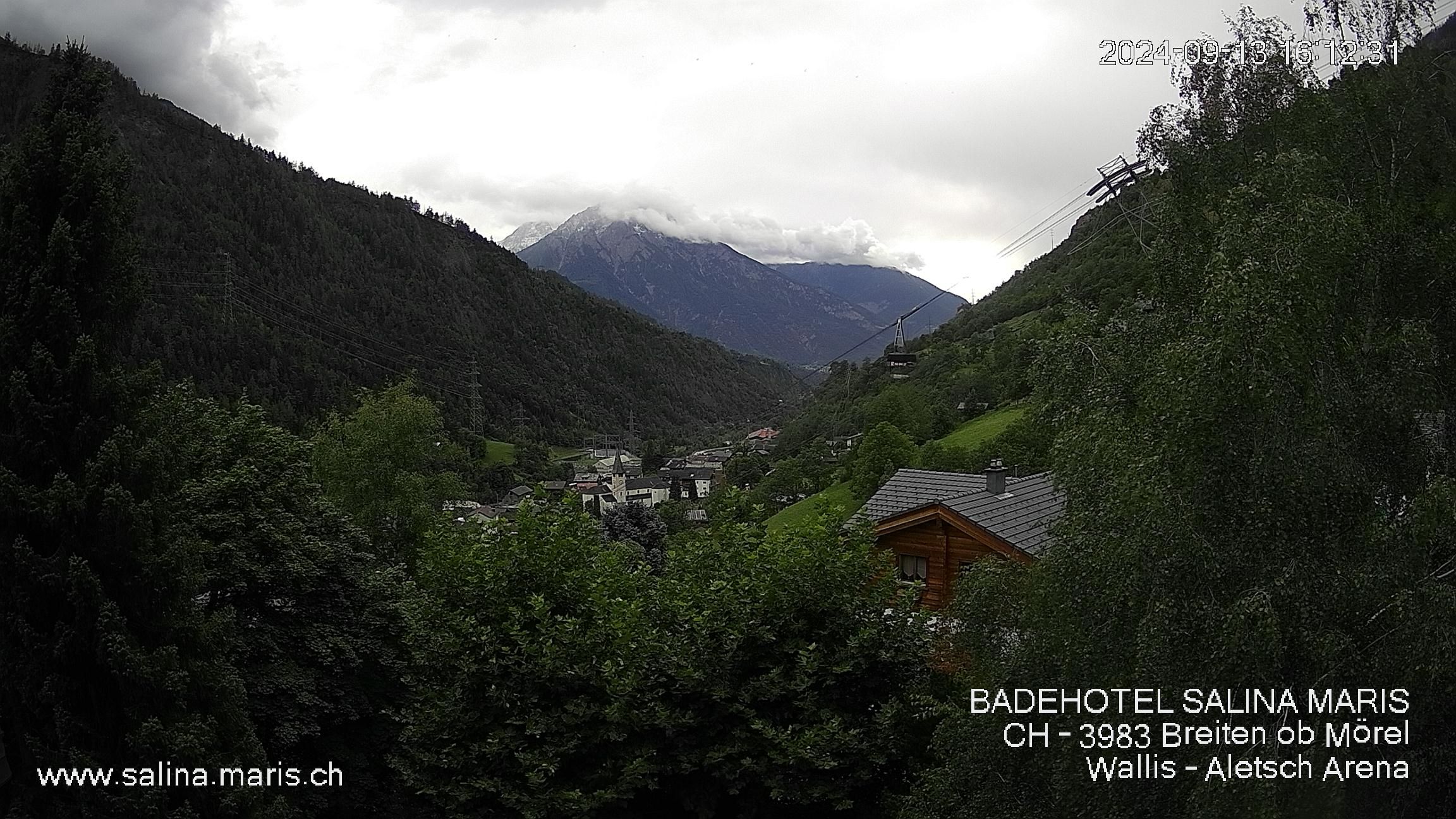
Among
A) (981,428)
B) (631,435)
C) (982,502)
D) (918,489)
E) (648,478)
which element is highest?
(631,435)

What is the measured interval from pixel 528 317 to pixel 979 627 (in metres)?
182

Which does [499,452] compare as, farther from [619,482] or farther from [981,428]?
[981,428]

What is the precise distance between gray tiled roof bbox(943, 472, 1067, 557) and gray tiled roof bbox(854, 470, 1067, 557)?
1 cm

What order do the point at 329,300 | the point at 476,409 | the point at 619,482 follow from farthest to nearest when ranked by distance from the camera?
the point at 329,300 → the point at 476,409 → the point at 619,482

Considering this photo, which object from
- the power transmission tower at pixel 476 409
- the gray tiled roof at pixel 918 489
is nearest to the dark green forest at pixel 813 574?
the gray tiled roof at pixel 918 489

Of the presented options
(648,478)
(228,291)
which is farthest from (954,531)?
(228,291)

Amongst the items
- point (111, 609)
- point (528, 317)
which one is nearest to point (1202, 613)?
point (111, 609)

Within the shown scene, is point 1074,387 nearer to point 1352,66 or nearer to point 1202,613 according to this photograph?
point 1202,613

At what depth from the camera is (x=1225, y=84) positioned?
12484 millimetres

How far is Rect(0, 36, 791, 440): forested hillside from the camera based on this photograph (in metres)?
114

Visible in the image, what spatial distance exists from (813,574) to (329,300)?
496 feet

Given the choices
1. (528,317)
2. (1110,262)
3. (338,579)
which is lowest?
(338,579)

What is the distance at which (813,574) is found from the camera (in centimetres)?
1529

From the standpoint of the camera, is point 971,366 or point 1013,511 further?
point 971,366
